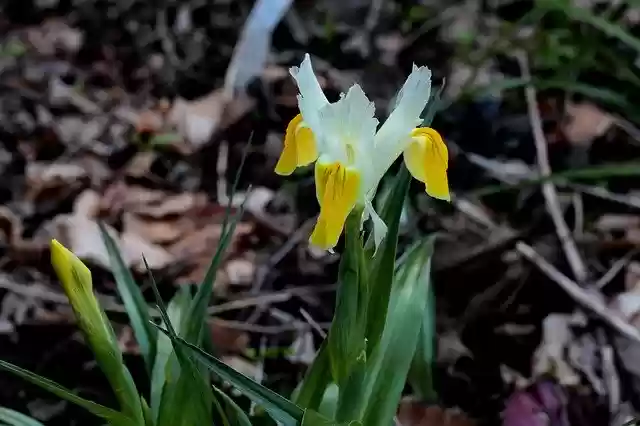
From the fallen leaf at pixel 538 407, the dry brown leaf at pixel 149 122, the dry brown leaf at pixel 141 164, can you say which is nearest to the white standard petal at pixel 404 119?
the fallen leaf at pixel 538 407

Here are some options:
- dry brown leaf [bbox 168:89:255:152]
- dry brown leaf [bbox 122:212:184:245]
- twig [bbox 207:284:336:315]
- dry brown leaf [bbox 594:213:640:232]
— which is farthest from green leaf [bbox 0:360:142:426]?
dry brown leaf [bbox 168:89:255:152]

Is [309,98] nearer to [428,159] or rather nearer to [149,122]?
[428,159]

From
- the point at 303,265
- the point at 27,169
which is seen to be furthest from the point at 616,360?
the point at 27,169

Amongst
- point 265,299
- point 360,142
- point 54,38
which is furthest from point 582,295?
point 54,38

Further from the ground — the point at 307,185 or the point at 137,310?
the point at 137,310

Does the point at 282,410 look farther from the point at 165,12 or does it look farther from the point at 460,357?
the point at 165,12

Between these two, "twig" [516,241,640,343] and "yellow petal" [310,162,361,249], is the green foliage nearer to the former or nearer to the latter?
"yellow petal" [310,162,361,249]
